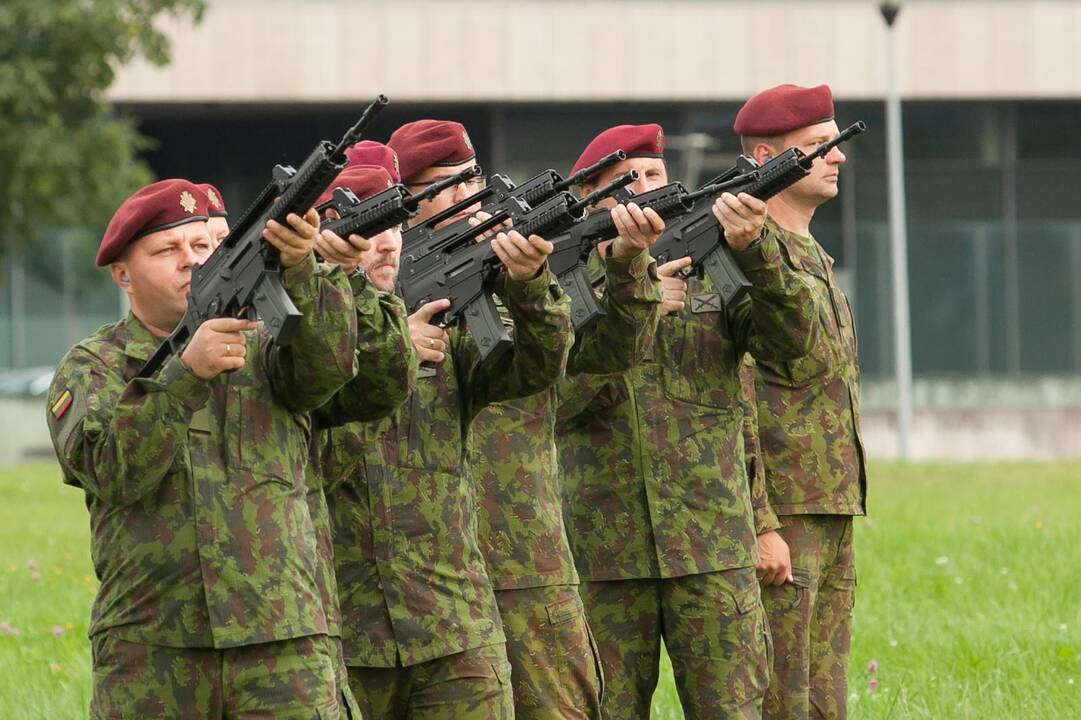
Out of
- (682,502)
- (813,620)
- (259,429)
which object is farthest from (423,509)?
(813,620)

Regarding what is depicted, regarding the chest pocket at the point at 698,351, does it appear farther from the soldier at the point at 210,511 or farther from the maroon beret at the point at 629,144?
the soldier at the point at 210,511

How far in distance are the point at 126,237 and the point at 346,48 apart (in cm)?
2731

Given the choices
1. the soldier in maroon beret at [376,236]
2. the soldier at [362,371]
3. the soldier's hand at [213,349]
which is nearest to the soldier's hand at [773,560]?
the soldier in maroon beret at [376,236]

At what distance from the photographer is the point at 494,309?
18.7 feet

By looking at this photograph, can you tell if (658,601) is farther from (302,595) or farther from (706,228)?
(302,595)

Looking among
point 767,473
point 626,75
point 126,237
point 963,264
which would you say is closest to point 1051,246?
point 963,264

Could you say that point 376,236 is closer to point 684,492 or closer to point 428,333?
point 428,333

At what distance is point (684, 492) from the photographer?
6.36m

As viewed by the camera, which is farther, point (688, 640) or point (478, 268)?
point (688, 640)

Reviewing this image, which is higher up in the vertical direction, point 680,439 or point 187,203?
point 187,203

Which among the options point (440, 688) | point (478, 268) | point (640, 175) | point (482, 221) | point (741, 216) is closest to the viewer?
point (440, 688)

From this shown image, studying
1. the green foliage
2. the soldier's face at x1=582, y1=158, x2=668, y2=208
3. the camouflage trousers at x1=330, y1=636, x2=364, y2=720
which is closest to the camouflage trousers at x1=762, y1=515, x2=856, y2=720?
the soldier's face at x1=582, y1=158, x2=668, y2=208

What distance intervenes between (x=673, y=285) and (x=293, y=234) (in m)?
2.10

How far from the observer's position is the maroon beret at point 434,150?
633cm
